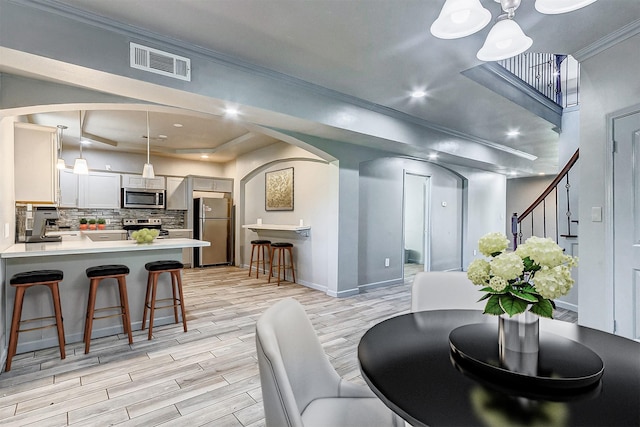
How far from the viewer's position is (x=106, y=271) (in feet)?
9.53

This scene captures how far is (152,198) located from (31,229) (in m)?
3.63

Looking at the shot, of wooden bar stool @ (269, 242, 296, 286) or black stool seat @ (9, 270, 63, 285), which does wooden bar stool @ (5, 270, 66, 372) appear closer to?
black stool seat @ (9, 270, 63, 285)

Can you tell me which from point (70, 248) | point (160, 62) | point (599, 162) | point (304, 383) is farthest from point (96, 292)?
point (599, 162)

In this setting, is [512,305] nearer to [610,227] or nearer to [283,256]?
[610,227]

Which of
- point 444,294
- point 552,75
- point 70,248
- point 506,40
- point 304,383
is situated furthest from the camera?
point 552,75

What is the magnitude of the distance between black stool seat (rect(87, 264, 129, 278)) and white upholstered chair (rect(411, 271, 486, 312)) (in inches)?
105

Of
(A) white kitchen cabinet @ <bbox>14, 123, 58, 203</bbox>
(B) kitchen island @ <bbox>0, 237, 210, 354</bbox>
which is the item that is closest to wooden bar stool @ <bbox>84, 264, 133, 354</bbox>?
(B) kitchen island @ <bbox>0, 237, 210, 354</bbox>

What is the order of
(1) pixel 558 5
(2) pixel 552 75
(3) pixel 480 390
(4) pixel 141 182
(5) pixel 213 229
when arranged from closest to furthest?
(3) pixel 480 390
(1) pixel 558 5
(2) pixel 552 75
(4) pixel 141 182
(5) pixel 213 229

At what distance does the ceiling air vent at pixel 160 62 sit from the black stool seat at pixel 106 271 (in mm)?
1806

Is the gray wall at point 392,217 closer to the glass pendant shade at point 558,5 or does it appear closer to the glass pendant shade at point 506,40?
the glass pendant shade at point 506,40

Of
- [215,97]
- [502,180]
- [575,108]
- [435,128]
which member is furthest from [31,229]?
[502,180]

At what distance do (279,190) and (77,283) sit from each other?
3.67 meters

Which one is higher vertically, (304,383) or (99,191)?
(99,191)

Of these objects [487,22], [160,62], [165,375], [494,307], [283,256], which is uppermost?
[160,62]
